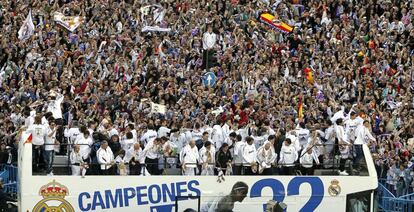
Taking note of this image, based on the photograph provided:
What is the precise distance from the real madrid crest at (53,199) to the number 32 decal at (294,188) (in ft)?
13.8

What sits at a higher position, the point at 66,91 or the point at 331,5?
the point at 331,5

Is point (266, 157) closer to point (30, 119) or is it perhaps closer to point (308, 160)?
point (308, 160)

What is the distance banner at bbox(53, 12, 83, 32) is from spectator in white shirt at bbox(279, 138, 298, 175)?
47.7ft

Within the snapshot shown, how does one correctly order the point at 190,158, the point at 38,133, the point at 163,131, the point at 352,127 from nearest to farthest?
the point at 190,158
the point at 38,133
the point at 163,131
the point at 352,127

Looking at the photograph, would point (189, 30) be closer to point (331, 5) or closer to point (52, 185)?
point (331, 5)

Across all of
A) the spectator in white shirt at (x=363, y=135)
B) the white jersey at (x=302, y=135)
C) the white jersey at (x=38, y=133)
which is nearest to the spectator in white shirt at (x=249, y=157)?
the white jersey at (x=302, y=135)

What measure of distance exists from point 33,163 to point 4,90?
1121cm

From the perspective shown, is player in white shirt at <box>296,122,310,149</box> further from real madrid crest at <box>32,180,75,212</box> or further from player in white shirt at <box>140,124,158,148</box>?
real madrid crest at <box>32,180,75,212</box>

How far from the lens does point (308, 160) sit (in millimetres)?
35062

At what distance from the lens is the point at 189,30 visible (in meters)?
49.5

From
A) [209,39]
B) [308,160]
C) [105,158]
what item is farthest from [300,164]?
[209,39]

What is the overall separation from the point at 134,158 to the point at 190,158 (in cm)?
142

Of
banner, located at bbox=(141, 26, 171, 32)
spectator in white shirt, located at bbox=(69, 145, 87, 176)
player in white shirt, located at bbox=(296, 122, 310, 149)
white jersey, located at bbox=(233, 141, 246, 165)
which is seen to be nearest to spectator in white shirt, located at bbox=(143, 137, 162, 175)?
white jersey, located at bbox=(233, 141, 246, 165)

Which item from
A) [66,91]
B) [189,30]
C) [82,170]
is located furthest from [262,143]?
[189,30]
